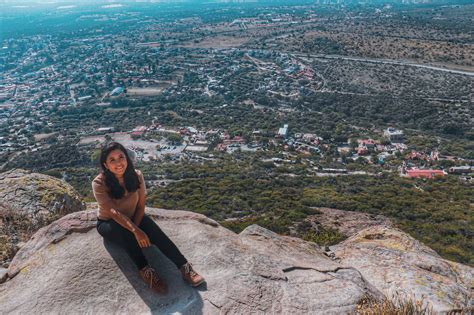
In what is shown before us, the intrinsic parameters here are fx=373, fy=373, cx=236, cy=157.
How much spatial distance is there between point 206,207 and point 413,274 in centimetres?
1890

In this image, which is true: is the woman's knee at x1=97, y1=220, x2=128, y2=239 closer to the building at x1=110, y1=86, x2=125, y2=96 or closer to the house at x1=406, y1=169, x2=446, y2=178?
the house at x1=406, y1=169, x2=446, y2=178

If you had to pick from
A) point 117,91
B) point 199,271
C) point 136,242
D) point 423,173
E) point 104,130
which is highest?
point 136,242

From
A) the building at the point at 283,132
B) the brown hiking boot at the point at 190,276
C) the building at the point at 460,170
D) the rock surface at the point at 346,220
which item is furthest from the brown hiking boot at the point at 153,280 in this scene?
the building at the point at 283,132

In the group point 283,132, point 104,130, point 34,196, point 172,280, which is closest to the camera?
point 172,280

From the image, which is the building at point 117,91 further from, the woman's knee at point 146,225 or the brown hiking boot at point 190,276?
the brown hiking boot at point 190,276

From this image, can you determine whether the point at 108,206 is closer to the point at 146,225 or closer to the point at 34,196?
the point at 146,225

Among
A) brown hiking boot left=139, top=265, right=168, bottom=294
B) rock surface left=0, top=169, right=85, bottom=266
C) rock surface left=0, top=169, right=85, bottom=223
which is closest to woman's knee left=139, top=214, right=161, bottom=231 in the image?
brown hiking boot left=139, top=265, right=168, bottom=294

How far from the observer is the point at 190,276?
4.77m

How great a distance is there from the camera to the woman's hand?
4.86 m

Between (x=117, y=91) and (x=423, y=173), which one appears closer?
(x=423, y=173)

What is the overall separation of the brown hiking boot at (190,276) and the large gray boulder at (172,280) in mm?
90

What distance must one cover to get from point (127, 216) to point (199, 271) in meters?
1.28

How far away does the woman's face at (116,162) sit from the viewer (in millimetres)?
5035

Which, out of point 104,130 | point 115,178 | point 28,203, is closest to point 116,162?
point 115,178
